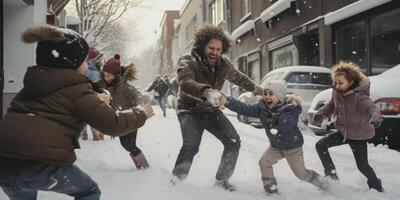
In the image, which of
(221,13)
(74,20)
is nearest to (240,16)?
(221,13)

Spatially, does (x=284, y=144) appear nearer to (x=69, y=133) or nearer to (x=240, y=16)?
(x=69, y=133)

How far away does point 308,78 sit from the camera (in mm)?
11789

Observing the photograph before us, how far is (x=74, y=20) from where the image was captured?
17688mm

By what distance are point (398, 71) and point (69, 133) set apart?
6599 millimetres

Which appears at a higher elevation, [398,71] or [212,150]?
[398,71]

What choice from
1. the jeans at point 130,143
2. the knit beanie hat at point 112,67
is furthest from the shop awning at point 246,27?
the jeans at point 130,143

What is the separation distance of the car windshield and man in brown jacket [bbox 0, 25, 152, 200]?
921cm

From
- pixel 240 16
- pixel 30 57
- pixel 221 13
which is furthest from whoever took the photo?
pixel 221 13

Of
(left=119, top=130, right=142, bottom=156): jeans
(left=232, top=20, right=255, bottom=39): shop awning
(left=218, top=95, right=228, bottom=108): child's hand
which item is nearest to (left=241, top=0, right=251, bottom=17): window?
(left=232, top=20, right=255, bottom=39): shop awning

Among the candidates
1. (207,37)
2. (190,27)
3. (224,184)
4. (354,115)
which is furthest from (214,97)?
(190,27)

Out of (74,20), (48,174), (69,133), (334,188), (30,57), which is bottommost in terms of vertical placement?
(334,188)

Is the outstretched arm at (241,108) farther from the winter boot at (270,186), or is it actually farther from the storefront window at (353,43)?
the storefront window at (353,43)

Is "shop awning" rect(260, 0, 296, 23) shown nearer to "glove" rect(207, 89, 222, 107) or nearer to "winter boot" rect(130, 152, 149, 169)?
"winter boot" rect(130, 152, 149, 169)

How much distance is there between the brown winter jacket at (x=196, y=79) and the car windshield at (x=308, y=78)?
6.67 metres
